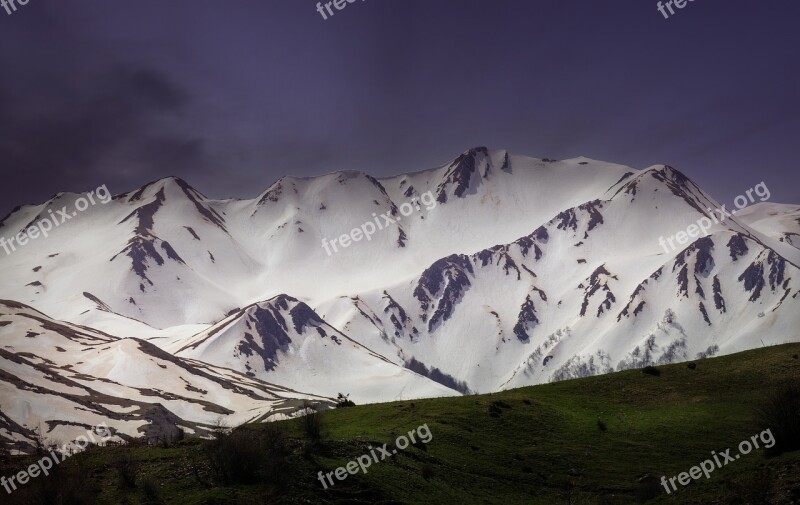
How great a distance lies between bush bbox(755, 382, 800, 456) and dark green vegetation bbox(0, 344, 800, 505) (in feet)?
0.23

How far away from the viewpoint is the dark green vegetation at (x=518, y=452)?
1379 inches

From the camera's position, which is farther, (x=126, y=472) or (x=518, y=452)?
(x=518, y=452)

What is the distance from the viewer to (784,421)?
40812mm

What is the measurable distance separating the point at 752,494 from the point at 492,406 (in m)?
25.4

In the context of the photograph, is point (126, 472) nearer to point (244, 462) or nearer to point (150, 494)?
point (150, 494)

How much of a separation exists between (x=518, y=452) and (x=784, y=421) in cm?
1686

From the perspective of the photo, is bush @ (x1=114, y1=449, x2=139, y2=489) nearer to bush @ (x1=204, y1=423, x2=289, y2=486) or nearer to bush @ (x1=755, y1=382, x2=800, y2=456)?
bush @ (x1=204, y1=423, x2=289, y2=486)

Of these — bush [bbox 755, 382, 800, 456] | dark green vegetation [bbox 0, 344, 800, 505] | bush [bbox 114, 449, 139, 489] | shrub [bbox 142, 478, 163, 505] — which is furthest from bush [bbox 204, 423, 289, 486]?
bush [bbox 755, 382, 800, 456]

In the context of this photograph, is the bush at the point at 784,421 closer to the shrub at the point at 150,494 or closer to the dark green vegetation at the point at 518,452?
the dark green vegetation at the point at 518,452

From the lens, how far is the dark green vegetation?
115 feet

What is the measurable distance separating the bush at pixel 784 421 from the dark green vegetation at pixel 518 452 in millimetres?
70

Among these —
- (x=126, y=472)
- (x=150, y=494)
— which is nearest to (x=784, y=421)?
(x=150, y=494)

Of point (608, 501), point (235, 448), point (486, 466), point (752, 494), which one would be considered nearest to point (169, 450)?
point (235, 448)

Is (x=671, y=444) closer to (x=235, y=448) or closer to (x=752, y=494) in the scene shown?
(x=752, y=494)
